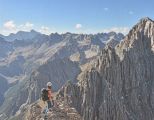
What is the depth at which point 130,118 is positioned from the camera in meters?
157

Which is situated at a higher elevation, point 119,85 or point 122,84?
point 122,84

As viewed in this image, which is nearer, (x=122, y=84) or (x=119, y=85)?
(x=119, y=85)

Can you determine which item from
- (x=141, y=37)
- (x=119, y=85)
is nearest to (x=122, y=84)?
(x=119, y=85)

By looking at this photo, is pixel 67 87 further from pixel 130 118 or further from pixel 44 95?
pixel 44 95

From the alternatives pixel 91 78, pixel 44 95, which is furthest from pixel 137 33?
pixel 44 95

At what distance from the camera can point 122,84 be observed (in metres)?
174

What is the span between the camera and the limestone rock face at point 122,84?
146 metres

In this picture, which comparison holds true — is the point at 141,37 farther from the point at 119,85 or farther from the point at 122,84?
the point at 119,85

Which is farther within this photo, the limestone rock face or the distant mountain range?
the limestone rock face

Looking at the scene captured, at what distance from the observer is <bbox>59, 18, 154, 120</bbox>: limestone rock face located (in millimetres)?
146125

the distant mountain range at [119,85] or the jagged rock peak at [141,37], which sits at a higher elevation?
the jagged rock peak at [141,37]

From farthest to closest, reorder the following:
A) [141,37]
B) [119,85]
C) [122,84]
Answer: [141,37] < [122,84] < [119,85]

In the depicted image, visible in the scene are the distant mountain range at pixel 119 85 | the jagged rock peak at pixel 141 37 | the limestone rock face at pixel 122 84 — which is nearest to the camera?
the distant mountain range at pixel 119 85

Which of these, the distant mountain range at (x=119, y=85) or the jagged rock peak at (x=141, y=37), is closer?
the distant mountain range at (x=119, y=85)
